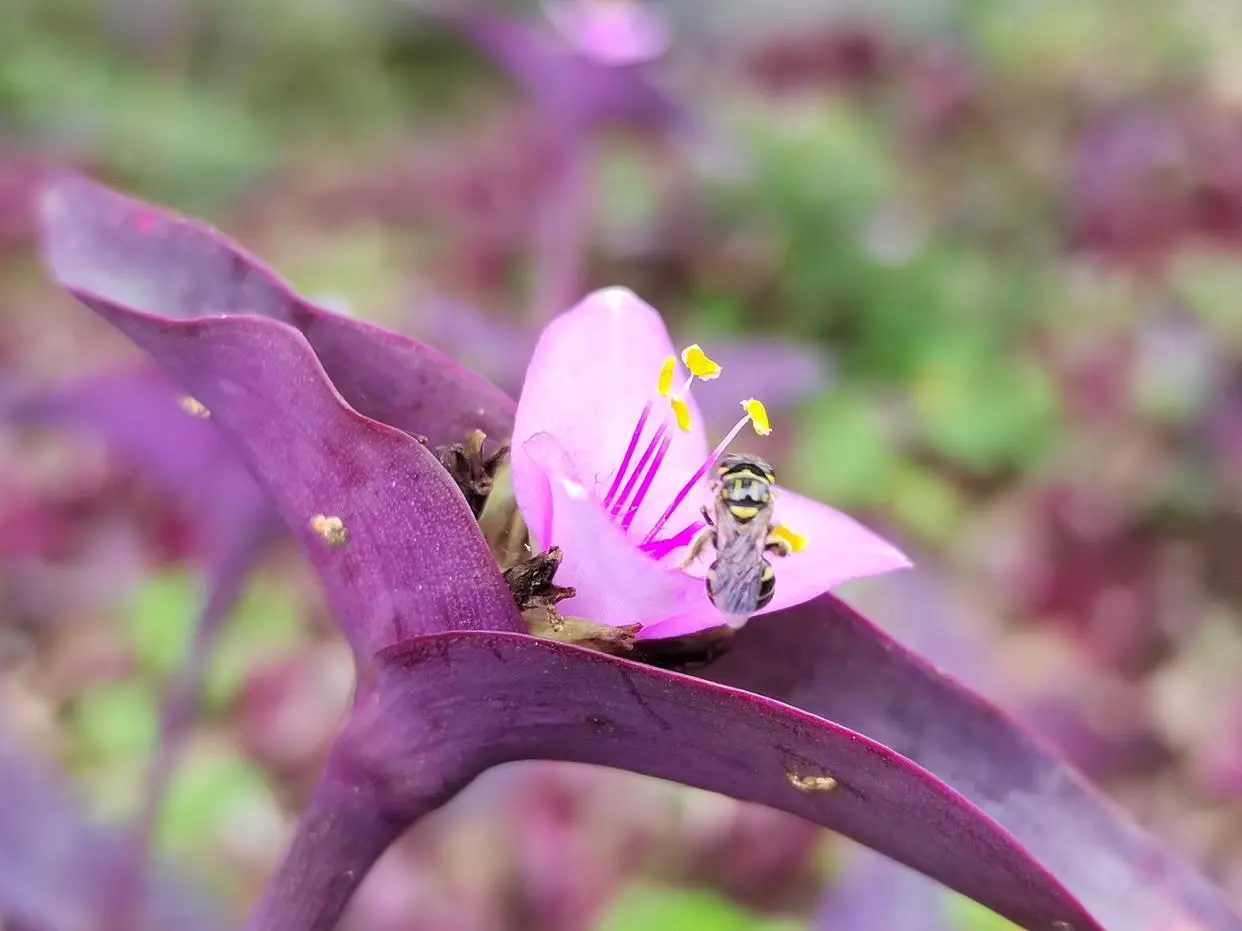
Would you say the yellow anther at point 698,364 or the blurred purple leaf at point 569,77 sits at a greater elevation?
the yellow anther at point 698,364

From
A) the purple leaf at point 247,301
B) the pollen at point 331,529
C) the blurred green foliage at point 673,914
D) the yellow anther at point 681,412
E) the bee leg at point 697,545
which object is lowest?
the blurred green foliage at point 673,914

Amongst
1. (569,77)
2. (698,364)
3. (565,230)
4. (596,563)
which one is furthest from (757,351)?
(596,563)

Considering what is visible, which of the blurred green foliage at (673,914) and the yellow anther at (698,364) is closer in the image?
the yellow anther at (698,364)

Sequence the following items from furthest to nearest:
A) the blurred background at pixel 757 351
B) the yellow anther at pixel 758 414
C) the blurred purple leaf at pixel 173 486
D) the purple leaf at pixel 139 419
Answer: the blurred background at pixel 757 351
the purple leaf at pixel 139 419
the blurred purple leaf at pixel 173 486
the yellow anther at pixel 758 414

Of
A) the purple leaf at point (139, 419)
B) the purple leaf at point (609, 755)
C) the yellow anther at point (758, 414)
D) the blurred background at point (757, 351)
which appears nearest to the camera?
the purple leaf at point (609, 755)

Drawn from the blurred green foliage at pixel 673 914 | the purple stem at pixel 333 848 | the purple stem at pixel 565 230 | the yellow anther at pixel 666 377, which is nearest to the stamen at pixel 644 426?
the yellow anther at pixel 666 377

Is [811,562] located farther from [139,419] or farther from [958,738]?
[139,419]

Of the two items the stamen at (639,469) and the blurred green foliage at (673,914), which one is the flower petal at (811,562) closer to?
the stamen at (639,469)
